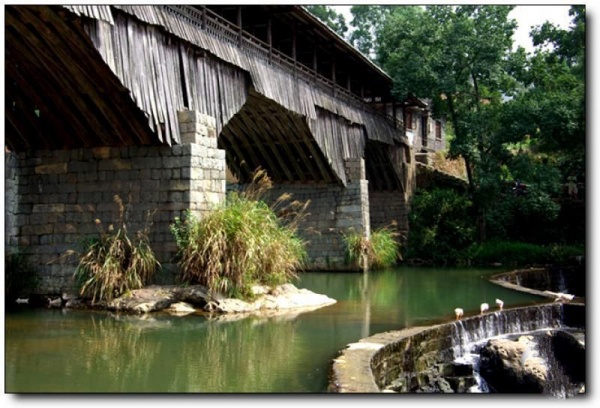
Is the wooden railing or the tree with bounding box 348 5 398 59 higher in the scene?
the tree with bounding box 348 5 398 59

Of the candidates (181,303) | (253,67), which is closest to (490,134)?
(253,67)

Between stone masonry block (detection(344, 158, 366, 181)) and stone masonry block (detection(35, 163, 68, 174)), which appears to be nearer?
stone masonry block (detection(35, 163, 68, 174))

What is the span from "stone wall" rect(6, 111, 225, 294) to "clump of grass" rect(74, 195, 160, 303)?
0.93ft

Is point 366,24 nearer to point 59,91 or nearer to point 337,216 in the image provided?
point 337,216

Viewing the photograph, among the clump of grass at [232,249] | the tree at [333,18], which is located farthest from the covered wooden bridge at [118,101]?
the tree at [333,18]

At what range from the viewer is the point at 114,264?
10508 millimetres

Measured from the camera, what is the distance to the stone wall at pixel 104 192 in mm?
11156

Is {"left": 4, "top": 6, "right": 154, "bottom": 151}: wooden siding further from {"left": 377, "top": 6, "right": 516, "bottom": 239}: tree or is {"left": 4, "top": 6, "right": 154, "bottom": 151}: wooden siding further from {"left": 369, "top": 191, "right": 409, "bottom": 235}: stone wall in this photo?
{"left": 369, "top": 191, "right": 409, "bottom": 235}: stone wall

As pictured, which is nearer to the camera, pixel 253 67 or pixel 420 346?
pixel 420 346

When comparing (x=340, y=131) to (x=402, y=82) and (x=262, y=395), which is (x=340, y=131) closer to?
(x=402, y=82)

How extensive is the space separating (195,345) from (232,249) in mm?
2998

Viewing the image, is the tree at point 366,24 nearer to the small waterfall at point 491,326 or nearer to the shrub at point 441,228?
the shrub at point 441,228

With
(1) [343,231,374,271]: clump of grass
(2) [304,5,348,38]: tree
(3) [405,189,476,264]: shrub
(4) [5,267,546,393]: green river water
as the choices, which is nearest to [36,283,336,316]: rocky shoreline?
(4) [5,267,546,393]: green river water

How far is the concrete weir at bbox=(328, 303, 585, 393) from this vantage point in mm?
5977
